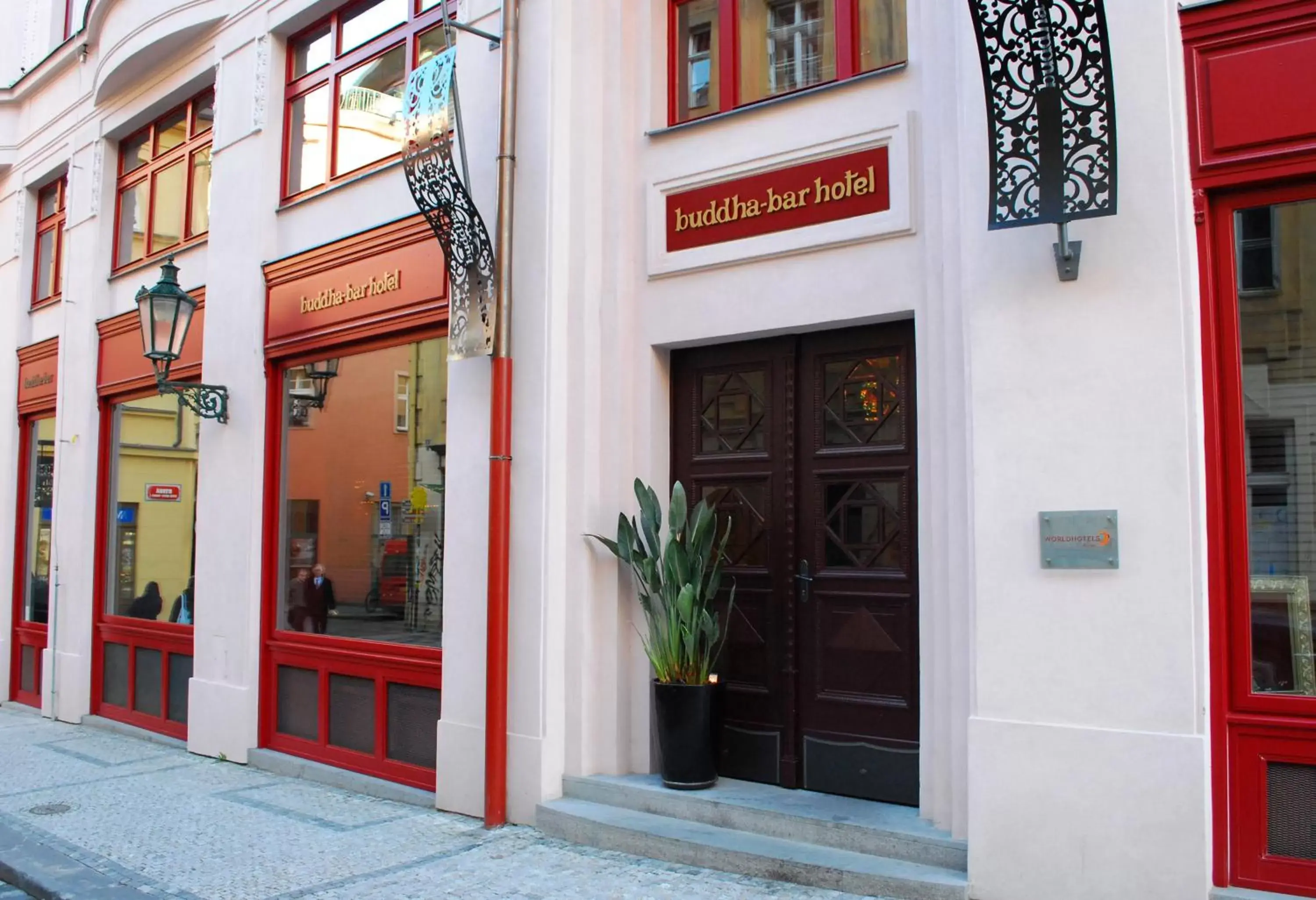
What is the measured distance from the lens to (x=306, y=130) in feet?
29.9

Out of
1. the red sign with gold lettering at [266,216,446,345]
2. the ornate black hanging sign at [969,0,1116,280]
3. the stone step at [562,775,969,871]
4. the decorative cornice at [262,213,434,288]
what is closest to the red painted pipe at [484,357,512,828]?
the stone step at [562,775,969,871]

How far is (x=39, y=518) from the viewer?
500 inches

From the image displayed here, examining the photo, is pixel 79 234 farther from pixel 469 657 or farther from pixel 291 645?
pixel 469 657

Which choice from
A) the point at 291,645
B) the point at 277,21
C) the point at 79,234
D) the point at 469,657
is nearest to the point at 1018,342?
the point at 469,657

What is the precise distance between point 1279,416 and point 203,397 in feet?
25.0

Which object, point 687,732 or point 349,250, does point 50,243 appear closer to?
point 349,250

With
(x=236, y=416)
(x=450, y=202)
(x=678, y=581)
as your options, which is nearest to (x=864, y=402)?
(x=678, y=581)

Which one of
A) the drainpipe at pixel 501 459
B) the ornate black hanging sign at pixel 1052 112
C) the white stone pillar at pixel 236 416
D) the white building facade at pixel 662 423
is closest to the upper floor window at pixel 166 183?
the white building facade at pixel 662 423

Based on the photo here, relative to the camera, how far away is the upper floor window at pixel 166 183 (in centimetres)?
1027

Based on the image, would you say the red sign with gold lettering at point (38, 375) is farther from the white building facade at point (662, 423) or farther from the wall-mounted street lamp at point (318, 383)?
the wall-mounted street lamp at point (318, 383)

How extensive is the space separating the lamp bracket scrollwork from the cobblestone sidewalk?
2.78 m

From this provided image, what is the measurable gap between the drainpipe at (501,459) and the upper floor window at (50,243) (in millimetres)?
7928

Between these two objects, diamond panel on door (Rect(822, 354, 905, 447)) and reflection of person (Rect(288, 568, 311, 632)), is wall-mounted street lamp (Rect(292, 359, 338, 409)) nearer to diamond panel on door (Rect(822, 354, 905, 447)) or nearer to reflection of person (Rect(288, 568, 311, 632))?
reflection of person (Rect(288, 568, 311, 632))

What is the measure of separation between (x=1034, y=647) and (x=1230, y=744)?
0.84 meters
